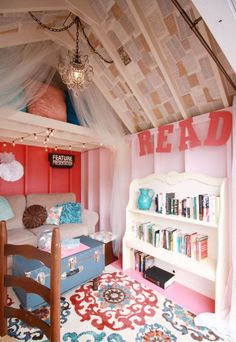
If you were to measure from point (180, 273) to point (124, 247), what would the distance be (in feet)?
2.51

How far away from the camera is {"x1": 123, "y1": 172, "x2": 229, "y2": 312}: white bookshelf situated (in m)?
1.65

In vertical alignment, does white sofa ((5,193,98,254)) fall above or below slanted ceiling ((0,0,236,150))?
below

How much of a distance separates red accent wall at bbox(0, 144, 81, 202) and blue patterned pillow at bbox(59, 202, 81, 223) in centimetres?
61

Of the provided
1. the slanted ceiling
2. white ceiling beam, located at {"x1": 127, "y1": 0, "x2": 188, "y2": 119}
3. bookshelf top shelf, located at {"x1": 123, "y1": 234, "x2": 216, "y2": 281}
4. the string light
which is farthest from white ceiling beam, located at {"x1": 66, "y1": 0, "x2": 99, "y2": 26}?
bookshelf top shelf, located at {"x1": 123, "y1": 234, "x2": 216, "y2": 281}

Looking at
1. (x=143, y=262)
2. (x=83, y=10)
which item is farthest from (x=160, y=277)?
(x=83, y=10)

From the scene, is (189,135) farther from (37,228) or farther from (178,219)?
(37,228)

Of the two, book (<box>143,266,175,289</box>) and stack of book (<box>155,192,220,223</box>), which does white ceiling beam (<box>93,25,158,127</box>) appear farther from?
book (<box>143,266,175,289</box>)

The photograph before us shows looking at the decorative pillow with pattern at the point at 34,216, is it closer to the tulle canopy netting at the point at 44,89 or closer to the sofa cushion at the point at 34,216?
the sofa cushion at the point at 34,216

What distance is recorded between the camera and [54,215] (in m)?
2.98

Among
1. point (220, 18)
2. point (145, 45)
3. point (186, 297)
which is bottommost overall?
point (186, 297)

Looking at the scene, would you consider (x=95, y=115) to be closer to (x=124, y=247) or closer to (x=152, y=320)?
(x=124, y=247)

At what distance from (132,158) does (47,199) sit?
1.66 meters

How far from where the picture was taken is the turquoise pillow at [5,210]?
253cm

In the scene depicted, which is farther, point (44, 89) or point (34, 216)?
point (34, 216)
